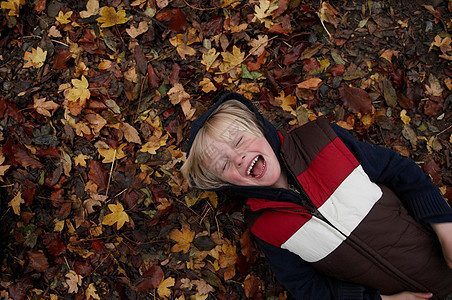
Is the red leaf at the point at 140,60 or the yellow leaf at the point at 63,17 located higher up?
the yellow leaf at the point at 63,17

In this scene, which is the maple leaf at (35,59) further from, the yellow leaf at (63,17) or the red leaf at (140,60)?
the red leaf at (140,60)

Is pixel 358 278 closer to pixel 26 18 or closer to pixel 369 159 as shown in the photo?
pixel 369 159

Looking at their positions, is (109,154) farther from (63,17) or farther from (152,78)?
(63,17)

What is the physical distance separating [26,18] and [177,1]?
130 centimetres

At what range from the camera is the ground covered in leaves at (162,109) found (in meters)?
2.64

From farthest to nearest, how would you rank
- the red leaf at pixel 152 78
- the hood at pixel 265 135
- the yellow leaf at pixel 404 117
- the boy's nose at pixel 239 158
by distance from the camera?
1. the yellow leaf at pixel 404 117
2. the red leaf at pixel 152 78
3. the hood at pixel 265 135
4. the boy's nose at pixel 239 158

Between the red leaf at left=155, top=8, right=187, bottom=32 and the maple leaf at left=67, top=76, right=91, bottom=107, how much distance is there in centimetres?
84

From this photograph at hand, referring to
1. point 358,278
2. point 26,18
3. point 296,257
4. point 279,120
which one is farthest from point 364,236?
point 26,18

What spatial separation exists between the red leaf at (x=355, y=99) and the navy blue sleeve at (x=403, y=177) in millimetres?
520

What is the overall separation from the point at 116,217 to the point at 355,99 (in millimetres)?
2242

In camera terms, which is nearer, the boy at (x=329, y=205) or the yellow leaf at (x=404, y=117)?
the boy at (x=329, y=205)

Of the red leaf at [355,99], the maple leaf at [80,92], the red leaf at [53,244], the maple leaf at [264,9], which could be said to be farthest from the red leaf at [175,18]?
the red leaf at [53,244]

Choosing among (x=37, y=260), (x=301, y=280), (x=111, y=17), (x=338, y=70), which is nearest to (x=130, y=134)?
(x=111, y=17)

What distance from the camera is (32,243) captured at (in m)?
2.63
